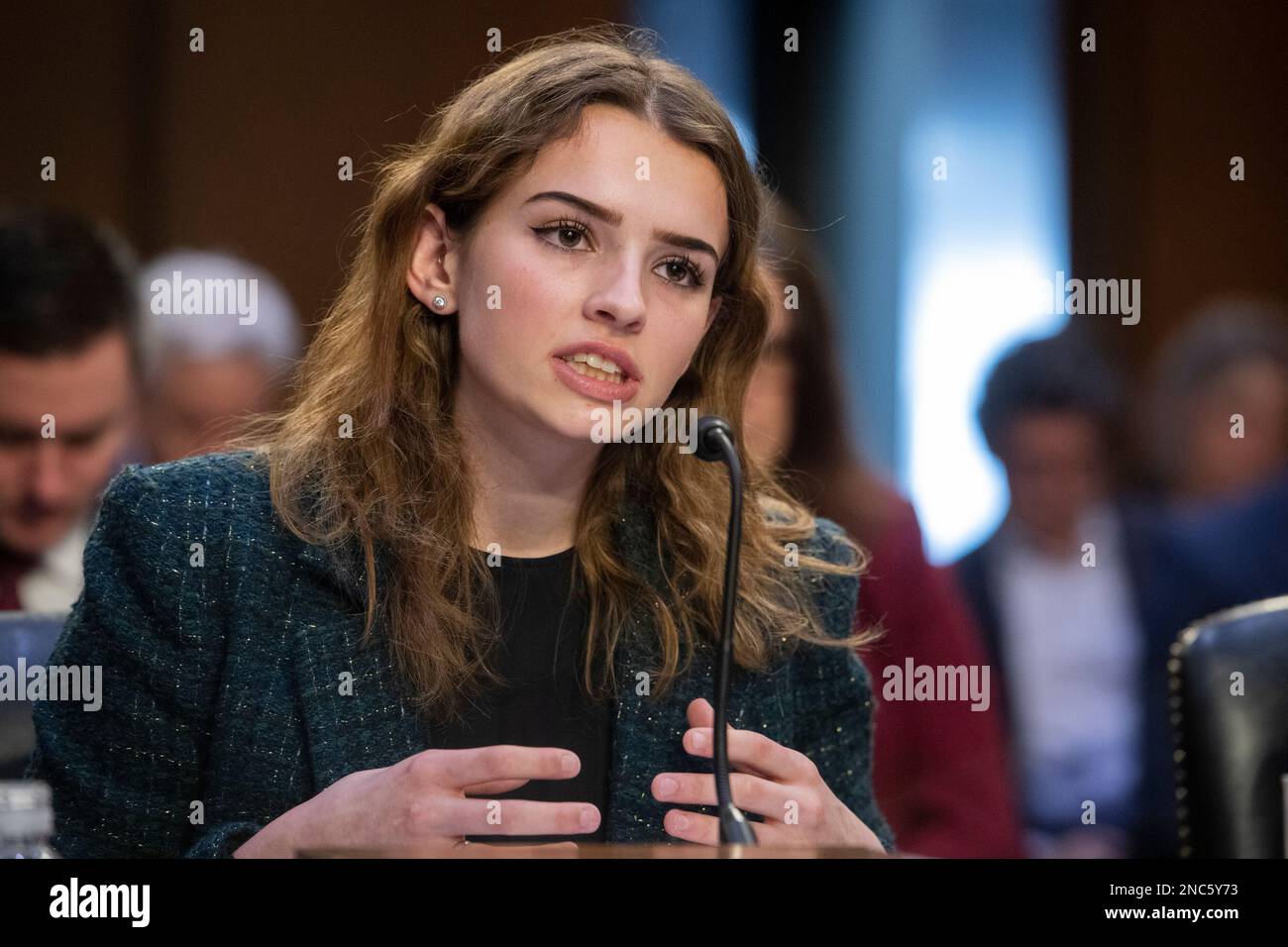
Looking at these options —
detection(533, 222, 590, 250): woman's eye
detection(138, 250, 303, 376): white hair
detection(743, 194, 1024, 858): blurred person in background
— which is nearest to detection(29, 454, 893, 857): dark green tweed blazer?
detection(533, 222, 590, 250): woman's eye

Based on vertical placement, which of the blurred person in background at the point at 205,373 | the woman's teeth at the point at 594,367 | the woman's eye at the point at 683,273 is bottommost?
the woman's teeth at the point at 594,367

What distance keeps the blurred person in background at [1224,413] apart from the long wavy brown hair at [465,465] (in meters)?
1.97

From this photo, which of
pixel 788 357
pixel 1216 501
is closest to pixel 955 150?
pixel 1216 501

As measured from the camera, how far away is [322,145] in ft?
11.7

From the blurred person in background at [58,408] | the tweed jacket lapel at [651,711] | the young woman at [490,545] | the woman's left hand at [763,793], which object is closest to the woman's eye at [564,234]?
the young woman at [490,545]

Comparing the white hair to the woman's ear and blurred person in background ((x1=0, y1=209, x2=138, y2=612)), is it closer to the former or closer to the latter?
blurred person in background ((x1=0, y1=209, x2=138, y2=612))

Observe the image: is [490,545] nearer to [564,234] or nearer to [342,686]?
[342,686]

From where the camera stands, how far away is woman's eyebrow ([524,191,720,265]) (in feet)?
5.08

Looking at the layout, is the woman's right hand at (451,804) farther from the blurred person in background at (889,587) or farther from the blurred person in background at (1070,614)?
the blurred person in background at (1070,614)

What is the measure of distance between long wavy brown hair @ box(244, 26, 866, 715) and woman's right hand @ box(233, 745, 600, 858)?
32 centimetres

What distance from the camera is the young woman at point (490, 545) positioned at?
150 centimetres

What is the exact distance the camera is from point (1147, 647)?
2.79m

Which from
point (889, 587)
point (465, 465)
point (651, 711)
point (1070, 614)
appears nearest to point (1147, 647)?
point (1070, 614)
